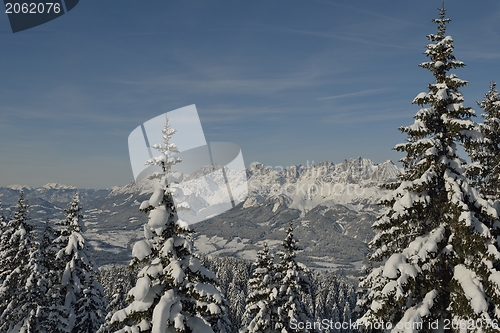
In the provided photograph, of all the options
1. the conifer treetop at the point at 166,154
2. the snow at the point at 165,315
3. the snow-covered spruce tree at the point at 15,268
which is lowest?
the snow-covered spruce tree at the point at 15,268

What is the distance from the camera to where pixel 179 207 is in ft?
38.0

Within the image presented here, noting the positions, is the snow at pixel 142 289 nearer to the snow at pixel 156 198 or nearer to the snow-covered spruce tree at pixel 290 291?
the snow at pixel 156 198

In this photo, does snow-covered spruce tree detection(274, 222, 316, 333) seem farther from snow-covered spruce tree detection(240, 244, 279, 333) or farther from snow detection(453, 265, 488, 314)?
snow detection(453, 265, 488, 314)

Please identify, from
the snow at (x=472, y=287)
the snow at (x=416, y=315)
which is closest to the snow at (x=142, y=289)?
the snow at (x=416, y=315)

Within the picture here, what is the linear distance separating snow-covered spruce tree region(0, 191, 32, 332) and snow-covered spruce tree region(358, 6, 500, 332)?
21640mm

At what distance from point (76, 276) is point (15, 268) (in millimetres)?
3738

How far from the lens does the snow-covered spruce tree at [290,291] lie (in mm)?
21422

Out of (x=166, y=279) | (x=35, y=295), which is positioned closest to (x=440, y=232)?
(x=166, y=279)

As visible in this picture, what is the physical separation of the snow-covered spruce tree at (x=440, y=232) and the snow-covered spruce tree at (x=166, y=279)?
518 cm

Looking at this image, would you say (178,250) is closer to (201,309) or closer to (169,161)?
(201,309)

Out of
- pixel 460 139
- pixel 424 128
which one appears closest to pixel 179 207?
pixel 424 128

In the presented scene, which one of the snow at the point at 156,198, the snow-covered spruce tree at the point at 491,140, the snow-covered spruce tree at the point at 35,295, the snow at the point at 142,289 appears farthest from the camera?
the snow-covered spruce tree at the point at 35,295

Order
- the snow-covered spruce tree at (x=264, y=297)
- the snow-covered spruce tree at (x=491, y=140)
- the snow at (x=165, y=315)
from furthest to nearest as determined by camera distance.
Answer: the snow-covered spruce tree at (x=264, y=297) < the snow-covered spruce tree at (x=491, y=140) < the snow at (x=165, y=315)

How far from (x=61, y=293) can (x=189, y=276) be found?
17.9 meters
